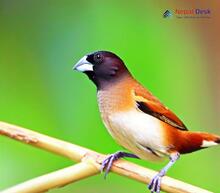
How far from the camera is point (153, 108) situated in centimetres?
139

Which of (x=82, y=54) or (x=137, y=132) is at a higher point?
(x=82, y=54)

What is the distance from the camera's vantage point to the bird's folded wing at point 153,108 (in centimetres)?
138

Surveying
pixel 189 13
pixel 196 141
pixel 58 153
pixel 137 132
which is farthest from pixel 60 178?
pixel 189 13

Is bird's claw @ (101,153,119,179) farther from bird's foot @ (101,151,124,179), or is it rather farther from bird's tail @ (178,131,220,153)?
bird's tail @ (178,131,220,153)

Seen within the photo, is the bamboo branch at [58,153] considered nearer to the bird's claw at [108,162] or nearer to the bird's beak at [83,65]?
the bird's claw at [108,162]

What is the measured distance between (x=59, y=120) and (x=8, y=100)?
14cm

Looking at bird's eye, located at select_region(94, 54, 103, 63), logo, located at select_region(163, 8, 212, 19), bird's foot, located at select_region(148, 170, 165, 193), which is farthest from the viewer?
logo, located at select_region(163, 8, 212, 19)

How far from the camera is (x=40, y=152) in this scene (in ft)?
4.87

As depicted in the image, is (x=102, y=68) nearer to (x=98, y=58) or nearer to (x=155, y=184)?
(x=98, y=58)

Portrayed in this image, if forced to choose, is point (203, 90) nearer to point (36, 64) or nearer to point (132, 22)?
point (132, 22)

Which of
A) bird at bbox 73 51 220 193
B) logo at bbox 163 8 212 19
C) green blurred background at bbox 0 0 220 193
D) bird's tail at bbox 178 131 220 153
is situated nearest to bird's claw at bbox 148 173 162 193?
bird at bbox 73 51 220 193

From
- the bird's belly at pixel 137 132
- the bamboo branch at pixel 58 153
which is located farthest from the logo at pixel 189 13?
the bamboo branch at pixel 58 153

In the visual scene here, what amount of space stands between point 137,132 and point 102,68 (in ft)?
0.60

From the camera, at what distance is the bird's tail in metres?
1.40
